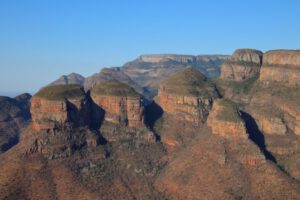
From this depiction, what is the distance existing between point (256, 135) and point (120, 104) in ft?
101

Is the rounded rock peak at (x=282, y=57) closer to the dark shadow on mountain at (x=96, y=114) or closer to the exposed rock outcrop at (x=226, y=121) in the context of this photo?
the exposed rock outcrop at (x=226, y=121)

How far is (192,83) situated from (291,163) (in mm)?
35264

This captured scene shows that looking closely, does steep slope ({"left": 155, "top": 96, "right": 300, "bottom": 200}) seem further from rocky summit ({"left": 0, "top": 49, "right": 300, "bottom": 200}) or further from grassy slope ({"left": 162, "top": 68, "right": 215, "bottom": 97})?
grassy slope ({"left": 162, "top": 68, "right": 215, "bottom": 97})

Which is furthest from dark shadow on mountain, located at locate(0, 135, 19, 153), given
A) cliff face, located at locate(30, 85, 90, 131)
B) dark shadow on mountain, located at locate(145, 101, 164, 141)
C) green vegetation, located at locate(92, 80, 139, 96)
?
cliff face, located at locate(30, 85, 90, 131)

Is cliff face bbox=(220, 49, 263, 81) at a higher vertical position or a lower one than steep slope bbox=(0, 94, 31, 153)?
higher

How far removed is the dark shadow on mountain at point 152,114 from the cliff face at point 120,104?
477cm

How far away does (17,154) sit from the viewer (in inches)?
4377

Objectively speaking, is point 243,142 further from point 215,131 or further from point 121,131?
point 121,131

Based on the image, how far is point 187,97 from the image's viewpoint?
13038 cm

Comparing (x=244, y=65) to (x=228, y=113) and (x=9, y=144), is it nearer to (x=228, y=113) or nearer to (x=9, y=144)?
(x=228, y=113)

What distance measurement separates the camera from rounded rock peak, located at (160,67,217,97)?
13250 cm

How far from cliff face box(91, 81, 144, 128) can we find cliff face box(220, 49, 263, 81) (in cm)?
3689

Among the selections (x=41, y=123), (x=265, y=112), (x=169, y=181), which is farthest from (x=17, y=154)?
(x=265, y=112)

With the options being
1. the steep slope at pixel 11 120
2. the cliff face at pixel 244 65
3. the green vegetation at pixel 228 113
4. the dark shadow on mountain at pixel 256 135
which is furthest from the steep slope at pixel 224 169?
the steep slope at pixel 11 120
